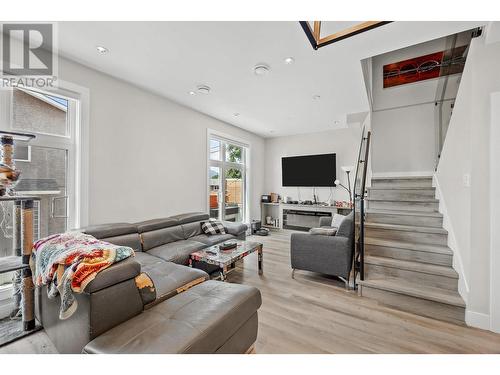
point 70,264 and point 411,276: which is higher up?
point 70,264

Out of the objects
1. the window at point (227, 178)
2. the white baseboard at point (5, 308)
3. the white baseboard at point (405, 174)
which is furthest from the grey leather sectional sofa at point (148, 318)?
the white baseboard at point (405, 174)

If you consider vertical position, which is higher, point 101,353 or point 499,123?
point 499,123

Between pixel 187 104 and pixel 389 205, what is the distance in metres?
3.87

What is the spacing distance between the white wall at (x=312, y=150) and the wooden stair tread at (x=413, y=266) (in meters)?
3.10

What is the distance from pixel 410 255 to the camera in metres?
2.60

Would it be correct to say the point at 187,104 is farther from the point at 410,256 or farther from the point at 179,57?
the point at 410,256

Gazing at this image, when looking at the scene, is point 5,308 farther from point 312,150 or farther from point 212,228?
point 312,150

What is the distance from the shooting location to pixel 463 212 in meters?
2.23

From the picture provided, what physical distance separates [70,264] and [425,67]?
5.75m

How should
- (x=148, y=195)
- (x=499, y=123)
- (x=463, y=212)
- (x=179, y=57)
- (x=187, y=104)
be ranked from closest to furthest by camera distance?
(x=499, y=123) → (x=463, y=212) → (x=179, y=57) → (x=148, y=195) → (x=187, y=104)

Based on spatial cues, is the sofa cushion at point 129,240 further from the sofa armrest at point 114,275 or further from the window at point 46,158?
the sofa armrest at point 114,275

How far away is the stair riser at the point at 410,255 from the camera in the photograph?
2.45 meters

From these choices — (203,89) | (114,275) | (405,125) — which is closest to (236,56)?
(203,89)
